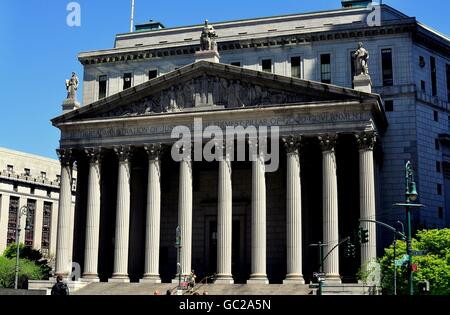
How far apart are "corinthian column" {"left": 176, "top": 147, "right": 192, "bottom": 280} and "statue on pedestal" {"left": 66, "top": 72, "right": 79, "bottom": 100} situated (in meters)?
13.2

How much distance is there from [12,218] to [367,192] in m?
68.3

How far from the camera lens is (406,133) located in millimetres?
60250

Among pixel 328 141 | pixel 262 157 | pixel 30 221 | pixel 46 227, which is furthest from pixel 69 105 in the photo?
pixel 46 227

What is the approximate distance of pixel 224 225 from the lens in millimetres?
52375

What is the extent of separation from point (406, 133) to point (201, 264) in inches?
907

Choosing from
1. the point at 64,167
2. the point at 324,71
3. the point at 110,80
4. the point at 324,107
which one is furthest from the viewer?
the point at 110,80

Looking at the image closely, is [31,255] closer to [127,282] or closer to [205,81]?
[127,282]

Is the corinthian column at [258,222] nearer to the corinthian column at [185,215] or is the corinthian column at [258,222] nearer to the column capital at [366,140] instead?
the corinthian column at [185,215]

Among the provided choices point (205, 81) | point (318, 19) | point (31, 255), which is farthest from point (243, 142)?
point (31, 255)

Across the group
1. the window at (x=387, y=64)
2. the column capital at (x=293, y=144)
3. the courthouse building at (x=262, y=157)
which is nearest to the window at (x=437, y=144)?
the courthouse building at (x=262, y=157)

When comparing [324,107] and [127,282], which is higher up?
[324,107]

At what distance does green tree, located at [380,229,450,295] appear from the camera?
4275cm

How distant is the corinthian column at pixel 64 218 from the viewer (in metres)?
56.3

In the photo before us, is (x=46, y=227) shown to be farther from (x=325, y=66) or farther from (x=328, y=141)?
(x=328, y=141)
